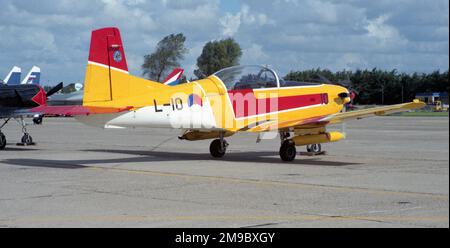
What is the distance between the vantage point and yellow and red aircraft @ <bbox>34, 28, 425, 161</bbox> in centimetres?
1457

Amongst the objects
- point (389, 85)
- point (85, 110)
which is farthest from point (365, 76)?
point (85, 110)

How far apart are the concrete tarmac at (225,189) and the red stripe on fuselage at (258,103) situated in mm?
1223

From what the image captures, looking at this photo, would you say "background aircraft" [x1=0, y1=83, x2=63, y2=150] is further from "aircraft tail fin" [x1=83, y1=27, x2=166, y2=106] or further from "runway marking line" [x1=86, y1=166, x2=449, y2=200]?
"runway marking line" [x1=86, y1=166, x2=449, y2=200]

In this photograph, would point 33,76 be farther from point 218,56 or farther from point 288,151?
point 288,151

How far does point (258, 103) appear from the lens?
16.2 meters

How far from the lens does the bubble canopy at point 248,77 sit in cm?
1606

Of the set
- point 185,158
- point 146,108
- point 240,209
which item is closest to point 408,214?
point 240,209

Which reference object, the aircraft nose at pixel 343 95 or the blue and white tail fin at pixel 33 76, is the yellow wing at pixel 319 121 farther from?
the blue and white tail fin at pixel 33 76

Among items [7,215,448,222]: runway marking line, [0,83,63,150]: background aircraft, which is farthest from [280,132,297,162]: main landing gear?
[0,83,63,150]: background aircraft

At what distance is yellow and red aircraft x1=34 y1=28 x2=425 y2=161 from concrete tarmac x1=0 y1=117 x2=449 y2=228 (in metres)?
0.89

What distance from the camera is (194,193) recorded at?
10.8 metres

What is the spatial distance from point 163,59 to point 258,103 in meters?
34.0

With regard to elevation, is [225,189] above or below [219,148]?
below

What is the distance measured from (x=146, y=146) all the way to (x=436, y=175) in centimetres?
1145
